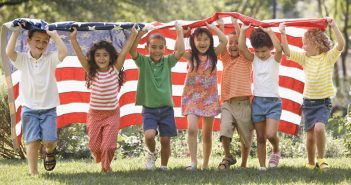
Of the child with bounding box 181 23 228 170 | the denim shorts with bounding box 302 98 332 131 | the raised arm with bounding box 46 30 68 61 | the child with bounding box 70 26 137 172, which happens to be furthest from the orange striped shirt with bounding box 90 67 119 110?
the denim shorts with bounding box 302 98 332 131

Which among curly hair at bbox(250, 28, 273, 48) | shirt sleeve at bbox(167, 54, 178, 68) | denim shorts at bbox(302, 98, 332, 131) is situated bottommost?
denim shorts at bbox(302, 98, 332, 131)

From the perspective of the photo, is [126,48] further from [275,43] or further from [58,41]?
[275,43]

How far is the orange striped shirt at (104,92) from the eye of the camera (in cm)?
815

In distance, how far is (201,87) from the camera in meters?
8.41

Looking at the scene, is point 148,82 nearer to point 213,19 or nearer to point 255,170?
point 213,19

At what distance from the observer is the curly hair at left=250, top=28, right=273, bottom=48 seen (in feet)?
27.4

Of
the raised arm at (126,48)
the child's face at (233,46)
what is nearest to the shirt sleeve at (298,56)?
the child's face at (233,46)

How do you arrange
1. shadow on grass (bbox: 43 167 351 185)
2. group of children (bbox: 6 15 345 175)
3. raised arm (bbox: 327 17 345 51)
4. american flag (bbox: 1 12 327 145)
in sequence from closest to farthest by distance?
shadow on grass (bbox: 43 167 351 185) < raised arm (bbox: 327 17 345 51) < group of children (bbox: 6 15 345 175) < american flag (bbox: 1 12 327 145)

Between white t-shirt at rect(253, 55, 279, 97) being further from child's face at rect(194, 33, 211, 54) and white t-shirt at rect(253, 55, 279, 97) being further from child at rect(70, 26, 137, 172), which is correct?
child at rect(70, 26, 137, 172)

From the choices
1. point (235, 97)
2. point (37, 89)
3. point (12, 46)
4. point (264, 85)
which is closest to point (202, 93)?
point (235, 97)

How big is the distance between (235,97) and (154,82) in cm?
104

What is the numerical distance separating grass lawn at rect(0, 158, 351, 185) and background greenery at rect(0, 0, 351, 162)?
1196mm

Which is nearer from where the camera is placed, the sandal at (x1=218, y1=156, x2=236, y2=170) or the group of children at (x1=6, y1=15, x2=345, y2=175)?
the group of children at (x1=6, y1=15, x2=345, y2=175)

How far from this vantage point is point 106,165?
8141mm
